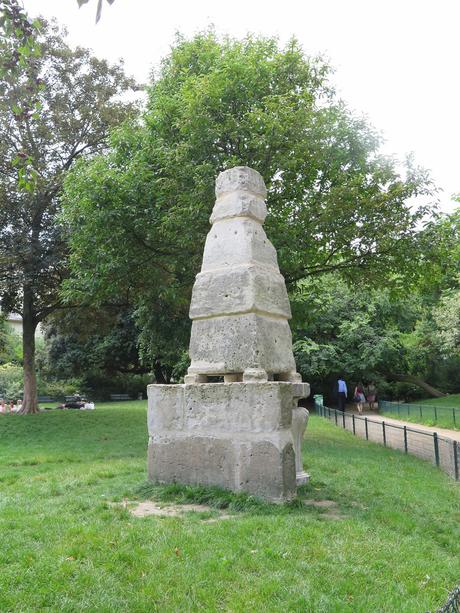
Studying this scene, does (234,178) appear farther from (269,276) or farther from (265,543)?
(265,543)

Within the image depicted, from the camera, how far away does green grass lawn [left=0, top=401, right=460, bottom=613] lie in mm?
4078

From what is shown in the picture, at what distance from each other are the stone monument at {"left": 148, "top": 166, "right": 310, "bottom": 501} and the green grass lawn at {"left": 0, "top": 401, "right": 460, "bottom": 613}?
0.38m

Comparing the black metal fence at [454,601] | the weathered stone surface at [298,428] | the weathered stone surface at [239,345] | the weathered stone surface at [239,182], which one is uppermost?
the weathered stone surface at [239,182]

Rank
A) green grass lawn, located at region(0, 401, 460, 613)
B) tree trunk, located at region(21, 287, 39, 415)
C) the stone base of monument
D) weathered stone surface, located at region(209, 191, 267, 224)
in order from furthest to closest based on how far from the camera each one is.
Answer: tree trunk, located at region(21, 287, 39, 415), weathered stone surface, located at region(209, 191, 267, 224), the stone base of monument, green grass lawn, located at region(0, 401, 460, 613)

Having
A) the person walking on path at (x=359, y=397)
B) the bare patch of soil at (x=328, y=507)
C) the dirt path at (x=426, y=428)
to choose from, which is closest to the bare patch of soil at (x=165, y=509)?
the bare patch of soil at (x=328, y=507)

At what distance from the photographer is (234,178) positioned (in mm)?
8008

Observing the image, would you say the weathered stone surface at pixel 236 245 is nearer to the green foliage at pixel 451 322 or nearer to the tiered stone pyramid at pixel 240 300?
the tiered stone pyramid at pixel 240 300

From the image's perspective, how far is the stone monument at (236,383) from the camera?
6707 mm

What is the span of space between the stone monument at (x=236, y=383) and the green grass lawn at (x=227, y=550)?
1.24 feet

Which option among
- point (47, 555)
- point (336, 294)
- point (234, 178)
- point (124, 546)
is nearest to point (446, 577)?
point (124, 546)

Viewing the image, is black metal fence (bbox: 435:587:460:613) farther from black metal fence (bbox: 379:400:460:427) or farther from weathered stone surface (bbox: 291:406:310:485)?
black metal fence (bbox: 379:400:460:427)

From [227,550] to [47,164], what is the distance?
1907 cm

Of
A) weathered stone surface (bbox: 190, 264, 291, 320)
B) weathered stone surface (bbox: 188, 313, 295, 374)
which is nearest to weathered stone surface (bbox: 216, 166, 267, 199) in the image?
weathered stone surface (bbox: 190, 264, 291, 320)

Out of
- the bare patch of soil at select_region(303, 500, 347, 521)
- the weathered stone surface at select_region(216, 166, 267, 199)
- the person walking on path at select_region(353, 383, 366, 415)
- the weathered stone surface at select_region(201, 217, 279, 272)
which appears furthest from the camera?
the person walking on path at select_region(353, 383, 366, 415)
